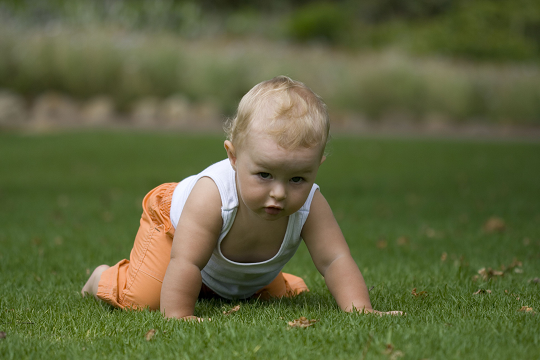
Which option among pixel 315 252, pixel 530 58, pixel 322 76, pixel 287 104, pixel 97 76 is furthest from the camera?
pixel 530 58

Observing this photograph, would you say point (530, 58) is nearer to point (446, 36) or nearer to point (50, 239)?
point (446, 36)

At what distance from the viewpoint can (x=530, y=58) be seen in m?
28.2

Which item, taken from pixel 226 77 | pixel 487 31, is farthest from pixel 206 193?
pixel 487 31

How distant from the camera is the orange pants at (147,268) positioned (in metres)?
3.09

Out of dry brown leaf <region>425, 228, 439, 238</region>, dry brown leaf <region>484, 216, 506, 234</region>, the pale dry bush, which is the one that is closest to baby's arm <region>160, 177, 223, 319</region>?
dry brown leaf <region>425, 228, 439, 238</region>

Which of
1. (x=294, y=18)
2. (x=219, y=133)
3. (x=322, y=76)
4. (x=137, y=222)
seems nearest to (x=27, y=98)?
(x=219, y=133)

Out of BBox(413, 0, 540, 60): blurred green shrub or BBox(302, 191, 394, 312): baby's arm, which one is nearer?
BBox(302, 191, 394, 312): baby's arm

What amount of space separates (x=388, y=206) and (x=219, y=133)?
7.25 meters

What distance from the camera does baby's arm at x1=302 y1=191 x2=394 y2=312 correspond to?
9.39ft

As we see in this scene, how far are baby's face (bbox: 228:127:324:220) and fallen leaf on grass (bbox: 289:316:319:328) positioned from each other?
0.46 meters

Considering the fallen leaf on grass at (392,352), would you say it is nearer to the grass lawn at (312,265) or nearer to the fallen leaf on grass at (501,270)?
the grass lawn at (312,265)

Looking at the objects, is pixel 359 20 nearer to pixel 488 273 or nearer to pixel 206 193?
pixel 488 273

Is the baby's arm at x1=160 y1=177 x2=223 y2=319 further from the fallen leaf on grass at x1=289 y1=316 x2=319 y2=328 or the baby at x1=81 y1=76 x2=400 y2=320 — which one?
the fallen leaf on grass at x1=289 y1=316 x2=319 y2=328

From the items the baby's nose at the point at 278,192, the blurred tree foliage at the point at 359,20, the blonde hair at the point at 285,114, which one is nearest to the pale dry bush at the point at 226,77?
the blurred tree foliage at the point at 359,20
